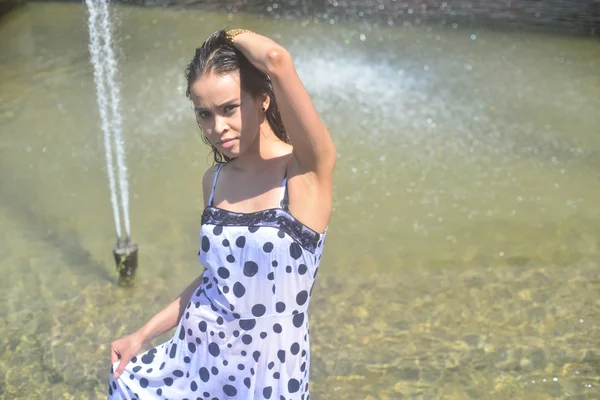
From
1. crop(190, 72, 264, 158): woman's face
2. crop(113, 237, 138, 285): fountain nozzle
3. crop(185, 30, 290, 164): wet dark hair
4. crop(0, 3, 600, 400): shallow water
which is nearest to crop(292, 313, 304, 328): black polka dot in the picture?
crop(190, 72, 264, 158): woman's face

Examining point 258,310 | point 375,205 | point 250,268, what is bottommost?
point 375,205

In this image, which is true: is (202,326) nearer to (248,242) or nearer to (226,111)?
(248,242)

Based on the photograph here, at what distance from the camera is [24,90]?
677cm

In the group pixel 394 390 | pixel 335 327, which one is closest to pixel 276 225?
pixel 394 390

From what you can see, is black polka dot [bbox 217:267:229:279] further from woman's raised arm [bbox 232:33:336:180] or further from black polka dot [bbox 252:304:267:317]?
woman's raised arm [bbox 232:33:336:180]

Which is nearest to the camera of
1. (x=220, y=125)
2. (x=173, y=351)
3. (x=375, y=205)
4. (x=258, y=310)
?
(x=220, y=125)

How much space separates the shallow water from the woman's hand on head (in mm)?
1377

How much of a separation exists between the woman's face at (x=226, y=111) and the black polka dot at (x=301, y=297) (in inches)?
15.9

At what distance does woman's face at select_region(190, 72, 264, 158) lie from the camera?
1924 mm

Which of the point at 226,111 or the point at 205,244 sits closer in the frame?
the point at 226,111

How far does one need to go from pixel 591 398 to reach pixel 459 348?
647 millimetres

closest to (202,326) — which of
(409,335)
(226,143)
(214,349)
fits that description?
(214,349)

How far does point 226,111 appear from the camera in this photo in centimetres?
195

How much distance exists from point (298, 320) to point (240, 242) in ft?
0.91
